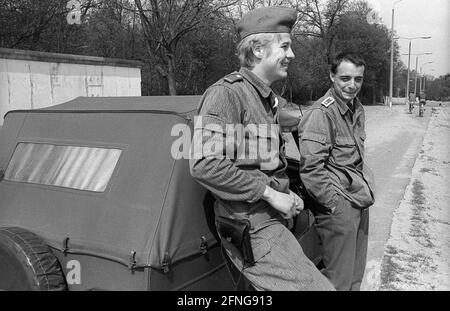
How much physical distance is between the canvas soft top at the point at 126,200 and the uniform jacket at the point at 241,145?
0.19 meters

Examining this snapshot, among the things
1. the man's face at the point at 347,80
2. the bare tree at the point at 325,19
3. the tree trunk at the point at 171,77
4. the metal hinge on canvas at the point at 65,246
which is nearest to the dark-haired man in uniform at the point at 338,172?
the man's face at the point at 347,80

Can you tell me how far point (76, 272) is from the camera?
6.41 feet

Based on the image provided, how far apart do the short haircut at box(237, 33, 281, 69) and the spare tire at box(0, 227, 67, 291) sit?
1273 mm

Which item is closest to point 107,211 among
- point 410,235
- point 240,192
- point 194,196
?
point 194,196

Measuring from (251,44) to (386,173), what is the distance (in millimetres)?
7464

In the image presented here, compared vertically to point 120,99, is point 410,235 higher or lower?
lower

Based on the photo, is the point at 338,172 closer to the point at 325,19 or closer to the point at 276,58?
the point at 276,58

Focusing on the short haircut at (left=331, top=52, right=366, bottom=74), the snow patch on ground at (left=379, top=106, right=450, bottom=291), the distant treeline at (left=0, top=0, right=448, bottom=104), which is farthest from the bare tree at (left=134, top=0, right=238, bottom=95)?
the short haircut at (left=331, top=52, right=366, bottom=74)

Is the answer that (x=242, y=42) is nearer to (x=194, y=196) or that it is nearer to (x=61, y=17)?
(x=194, y=196)

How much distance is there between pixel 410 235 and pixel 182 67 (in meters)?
23.1

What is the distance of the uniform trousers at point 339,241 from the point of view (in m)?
2.76

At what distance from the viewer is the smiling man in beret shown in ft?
5.98

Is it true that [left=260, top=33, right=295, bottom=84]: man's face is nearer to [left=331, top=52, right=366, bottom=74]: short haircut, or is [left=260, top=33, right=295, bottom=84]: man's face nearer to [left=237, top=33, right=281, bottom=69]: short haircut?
[left=237, top=33, right=281, bottom=69]: short haircut
